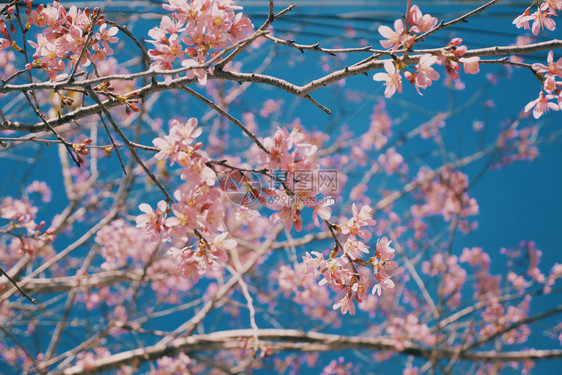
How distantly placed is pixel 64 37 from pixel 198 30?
0.61 meters

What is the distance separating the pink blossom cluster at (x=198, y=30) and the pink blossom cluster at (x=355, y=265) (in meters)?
0.79

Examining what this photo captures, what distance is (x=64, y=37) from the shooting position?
56.9 inches

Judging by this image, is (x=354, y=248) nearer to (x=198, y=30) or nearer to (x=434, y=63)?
(x=434, y=63)

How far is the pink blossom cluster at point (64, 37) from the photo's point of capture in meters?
1.44

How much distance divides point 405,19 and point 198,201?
90cm

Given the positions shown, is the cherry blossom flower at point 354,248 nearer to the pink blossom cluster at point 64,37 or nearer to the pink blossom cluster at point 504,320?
the pink blossom cluster at point 64,37

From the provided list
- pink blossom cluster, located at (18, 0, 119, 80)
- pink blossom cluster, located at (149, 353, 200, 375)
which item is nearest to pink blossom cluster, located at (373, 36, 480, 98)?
pink blossom cluster, located at (18, 0, 119, 80)

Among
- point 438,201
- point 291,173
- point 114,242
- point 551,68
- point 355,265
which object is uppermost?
point 438,201

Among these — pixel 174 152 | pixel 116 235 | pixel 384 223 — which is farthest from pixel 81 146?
pixel 384 223

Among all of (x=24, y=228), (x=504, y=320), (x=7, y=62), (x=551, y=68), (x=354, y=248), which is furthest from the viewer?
(x=504, y=320)

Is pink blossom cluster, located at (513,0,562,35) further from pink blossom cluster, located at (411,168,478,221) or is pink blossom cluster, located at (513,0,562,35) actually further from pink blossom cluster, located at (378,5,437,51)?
pink blossom cluster, located at (411,168,478,221)

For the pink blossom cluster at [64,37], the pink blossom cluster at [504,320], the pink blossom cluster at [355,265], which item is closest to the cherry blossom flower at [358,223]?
the pink blossom cluster at [355,265]

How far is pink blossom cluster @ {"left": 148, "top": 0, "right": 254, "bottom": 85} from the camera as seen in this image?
126 cm

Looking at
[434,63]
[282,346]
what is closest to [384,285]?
[434,63]
